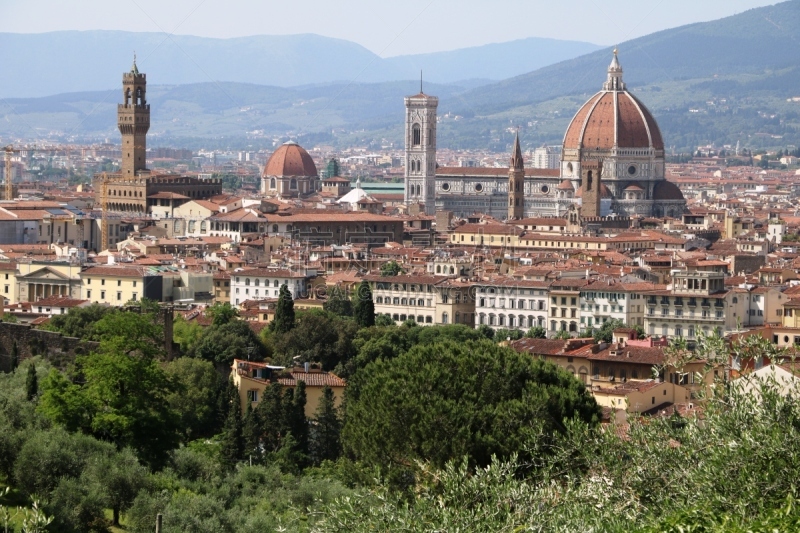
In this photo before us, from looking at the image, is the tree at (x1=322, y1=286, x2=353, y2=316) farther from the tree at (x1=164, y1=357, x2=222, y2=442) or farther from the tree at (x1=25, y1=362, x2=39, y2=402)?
the tree at (x1=25, y1=362, x2=39, y2=402)

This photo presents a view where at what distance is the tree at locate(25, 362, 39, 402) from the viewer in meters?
26.7

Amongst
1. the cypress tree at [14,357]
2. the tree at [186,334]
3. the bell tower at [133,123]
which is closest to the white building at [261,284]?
the tree at [186,334]

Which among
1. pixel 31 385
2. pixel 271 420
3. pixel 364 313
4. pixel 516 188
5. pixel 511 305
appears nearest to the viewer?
pixel 31 385

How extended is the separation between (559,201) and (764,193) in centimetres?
4376

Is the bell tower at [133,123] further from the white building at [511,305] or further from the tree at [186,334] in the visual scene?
the tree at [186,334]

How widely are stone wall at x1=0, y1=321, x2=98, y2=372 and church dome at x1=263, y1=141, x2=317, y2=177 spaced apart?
86.3 metres

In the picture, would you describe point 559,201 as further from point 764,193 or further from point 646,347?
point 646,347

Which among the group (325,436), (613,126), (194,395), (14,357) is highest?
(613,126)

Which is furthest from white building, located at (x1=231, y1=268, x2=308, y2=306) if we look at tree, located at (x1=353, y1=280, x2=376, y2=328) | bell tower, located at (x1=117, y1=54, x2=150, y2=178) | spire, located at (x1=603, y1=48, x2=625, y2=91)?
spire, located at (x1=603, y1=48, x2=625, y2=91)

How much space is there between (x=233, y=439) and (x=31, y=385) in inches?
124

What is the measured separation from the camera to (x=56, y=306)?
44.5m

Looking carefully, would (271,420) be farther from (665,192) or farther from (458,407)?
(665,192)

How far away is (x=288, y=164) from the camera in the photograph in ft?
391

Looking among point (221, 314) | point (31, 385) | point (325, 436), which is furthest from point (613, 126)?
point (31, 385)
